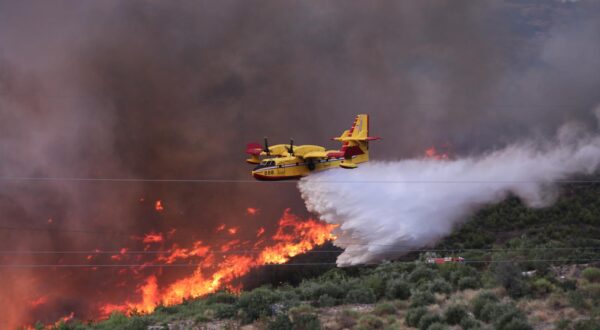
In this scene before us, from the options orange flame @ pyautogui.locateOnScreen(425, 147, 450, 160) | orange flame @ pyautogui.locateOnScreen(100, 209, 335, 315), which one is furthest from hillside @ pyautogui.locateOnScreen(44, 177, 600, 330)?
orange flame @ pyautogui.locateOnScreen(425, 147, 450, 160)

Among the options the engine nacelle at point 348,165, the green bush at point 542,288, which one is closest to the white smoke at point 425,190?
the engine nacelle at point 348,165

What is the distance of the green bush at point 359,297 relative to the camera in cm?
3975

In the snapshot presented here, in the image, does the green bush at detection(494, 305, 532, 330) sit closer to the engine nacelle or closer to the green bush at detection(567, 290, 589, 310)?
the green bush at detection(567, 290, 589, 310)

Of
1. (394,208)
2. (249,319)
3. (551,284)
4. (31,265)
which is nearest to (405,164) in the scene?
(394,208)

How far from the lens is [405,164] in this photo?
53.6 metres

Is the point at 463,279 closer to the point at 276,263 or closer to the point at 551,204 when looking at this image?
the point at 276,263

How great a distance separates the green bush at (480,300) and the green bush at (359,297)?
21.7ft

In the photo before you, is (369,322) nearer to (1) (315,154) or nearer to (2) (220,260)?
(1) (315,154)

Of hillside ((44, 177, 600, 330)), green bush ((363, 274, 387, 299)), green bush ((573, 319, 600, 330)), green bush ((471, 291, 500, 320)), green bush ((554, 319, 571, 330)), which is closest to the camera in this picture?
green bush ((573, 319, 600, 330))

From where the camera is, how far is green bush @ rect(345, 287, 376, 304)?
39.8 m

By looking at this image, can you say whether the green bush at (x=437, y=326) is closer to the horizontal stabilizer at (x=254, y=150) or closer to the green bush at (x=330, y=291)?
the green bush at (x=330, y=291)

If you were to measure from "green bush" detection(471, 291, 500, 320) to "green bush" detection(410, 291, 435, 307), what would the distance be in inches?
109

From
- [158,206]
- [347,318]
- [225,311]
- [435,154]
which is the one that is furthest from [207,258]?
[435,154]

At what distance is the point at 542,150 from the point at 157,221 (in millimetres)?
34231
